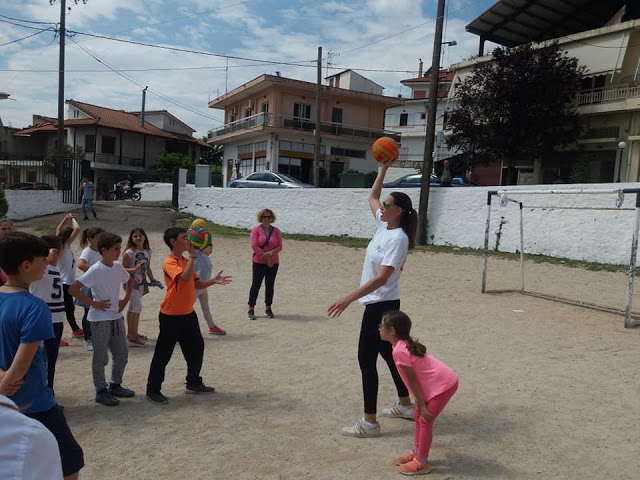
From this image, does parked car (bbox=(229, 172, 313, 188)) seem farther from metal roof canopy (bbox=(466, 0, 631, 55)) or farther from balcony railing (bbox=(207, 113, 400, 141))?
metal roof canopy (bbox=(466, 0, 631, 55))

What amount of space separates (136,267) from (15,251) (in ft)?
11.3

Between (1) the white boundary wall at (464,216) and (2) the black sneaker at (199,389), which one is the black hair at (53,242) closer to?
(2) the black sneaker at (199,389)

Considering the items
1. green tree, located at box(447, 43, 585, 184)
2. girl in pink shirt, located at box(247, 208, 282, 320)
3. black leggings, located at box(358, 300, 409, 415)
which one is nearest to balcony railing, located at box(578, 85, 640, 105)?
green tree, located at box(447, 43, 585, 184)

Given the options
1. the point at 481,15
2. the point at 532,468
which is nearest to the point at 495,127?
the point at 481,15

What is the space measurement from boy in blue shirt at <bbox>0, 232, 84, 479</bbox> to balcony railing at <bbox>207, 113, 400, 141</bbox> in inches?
1221

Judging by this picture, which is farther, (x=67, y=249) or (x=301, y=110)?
(x=301, y=110)

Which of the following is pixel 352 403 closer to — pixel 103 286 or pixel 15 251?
pixel 103 286

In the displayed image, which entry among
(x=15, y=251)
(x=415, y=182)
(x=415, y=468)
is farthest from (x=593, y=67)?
(x=15, y=251)

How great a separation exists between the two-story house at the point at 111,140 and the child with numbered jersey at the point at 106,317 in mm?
36437

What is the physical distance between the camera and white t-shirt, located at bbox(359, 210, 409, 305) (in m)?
3.63

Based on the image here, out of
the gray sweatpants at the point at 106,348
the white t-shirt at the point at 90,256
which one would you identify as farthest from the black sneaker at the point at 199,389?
the white t-shirt at the point at 90,256

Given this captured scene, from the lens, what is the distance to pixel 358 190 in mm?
18625

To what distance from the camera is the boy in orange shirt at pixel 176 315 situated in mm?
4406

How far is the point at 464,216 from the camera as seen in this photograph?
54.2ft
